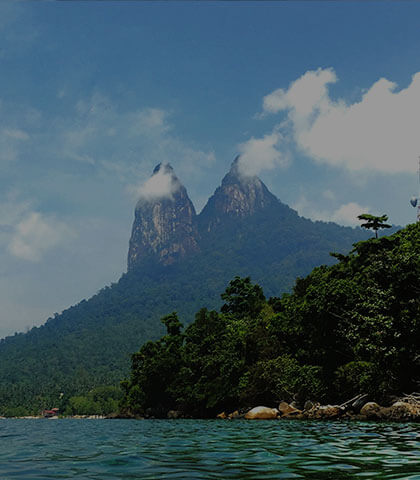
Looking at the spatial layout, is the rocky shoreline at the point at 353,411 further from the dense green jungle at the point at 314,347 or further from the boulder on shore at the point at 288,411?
the dense green jungle at the point at 314,347

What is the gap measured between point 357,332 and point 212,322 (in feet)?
119

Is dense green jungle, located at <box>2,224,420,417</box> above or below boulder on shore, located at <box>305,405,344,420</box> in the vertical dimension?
above

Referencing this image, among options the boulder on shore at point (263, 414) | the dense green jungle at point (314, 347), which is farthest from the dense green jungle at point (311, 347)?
the boulder on shore at point (263, 414)

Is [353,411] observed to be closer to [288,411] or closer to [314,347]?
[288,411]

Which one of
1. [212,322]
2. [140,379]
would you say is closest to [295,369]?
[212,322]

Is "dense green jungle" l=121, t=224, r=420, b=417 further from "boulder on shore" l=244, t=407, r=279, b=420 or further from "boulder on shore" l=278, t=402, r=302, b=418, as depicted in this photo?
"boulder on shore" l=244, t=407, r=279, b=420

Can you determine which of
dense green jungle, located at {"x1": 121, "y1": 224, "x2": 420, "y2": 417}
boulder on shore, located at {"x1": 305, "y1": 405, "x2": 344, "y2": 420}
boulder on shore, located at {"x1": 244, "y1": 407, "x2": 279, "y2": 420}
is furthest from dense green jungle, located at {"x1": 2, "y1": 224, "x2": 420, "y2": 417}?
boulder on shore, located at {"x1": 244, "y1": 407, "x2": 279, "y2": 420}

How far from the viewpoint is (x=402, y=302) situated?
2873 cm

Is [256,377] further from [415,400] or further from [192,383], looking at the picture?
[415,400]

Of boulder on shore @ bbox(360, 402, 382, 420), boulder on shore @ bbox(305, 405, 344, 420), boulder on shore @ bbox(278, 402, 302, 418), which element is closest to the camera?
boulder on shore @ bbox(360, 402, 382, 420)

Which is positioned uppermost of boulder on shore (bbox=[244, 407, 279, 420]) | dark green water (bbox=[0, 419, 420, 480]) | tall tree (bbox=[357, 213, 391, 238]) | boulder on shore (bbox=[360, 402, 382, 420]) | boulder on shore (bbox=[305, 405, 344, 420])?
tall tree (bbox=[357, 213, 391, 238])

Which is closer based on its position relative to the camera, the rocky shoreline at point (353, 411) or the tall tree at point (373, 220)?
the rocky shoreline at point (353, 411)

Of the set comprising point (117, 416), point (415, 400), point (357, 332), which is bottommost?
point (117, 416)

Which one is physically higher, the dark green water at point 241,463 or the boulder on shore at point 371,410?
the dark green water at point 241,463
